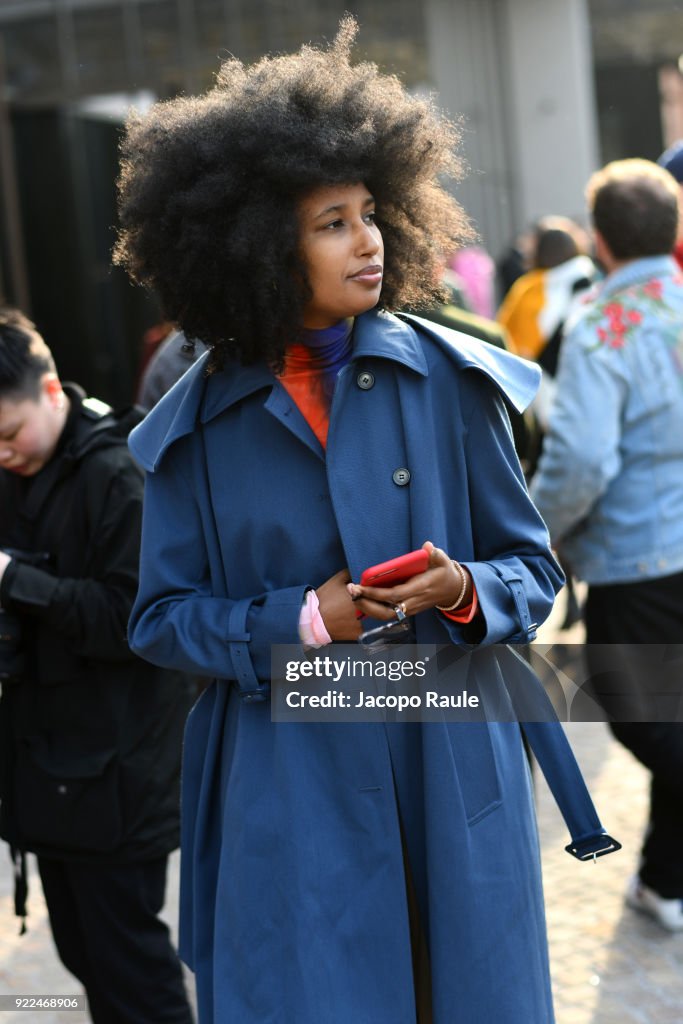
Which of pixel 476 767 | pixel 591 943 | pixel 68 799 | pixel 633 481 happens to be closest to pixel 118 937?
pixel 68 799

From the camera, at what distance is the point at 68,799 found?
11.0 feet

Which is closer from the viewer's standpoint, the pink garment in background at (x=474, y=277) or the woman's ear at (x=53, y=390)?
the woman's ear at (x=53, y=390)

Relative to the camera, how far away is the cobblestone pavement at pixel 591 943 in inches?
159

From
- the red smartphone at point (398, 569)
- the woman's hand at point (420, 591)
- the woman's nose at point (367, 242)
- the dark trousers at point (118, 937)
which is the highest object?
the woman's nose at point (367, 242)

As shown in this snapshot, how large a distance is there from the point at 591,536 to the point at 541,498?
21 centimetres

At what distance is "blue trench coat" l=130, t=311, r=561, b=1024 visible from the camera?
2.51m

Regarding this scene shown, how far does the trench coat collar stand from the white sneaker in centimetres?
231

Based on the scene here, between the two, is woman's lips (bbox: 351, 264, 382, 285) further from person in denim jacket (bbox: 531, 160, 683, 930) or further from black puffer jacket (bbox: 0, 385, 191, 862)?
person in denim jacket (bbox: 531, 160, 683, 930)

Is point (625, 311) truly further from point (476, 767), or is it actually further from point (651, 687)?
point (476, 767)

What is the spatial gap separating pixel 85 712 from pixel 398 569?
128 cm

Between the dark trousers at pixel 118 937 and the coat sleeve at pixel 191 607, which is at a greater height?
the coat sleeve at pixel 191 607

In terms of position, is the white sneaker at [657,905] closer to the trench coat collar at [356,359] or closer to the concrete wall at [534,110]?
the trench coat collar at [356,359]

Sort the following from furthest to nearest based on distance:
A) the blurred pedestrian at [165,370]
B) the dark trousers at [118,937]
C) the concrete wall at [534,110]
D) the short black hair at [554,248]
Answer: the concrete wall at [534,110], the short black hair at [554,248], the blurred pedestrian at [165,370], the dark trousers at [118,937]

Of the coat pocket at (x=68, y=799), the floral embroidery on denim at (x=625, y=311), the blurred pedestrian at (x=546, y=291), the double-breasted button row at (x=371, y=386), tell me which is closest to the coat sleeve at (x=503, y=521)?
the double-breasted button row at (x=371, y=386)
